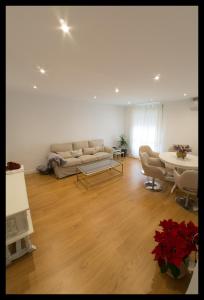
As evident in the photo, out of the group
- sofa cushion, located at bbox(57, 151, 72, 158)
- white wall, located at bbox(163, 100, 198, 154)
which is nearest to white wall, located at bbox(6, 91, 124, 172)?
sofa cushion, located at bbox(57, 151, 72, 158)

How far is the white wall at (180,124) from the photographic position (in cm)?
408

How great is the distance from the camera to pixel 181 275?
4.26ft

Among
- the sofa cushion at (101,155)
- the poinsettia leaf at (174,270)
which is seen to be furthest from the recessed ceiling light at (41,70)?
the poinsettia leaf at (174,270)

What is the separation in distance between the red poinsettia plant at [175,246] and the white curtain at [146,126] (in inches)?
160

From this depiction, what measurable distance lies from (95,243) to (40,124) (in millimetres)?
3619

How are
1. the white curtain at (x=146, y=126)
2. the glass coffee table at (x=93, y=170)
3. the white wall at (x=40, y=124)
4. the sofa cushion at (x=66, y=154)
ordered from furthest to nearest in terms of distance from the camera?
the white curtain at (x=146, y=126) < the sofa cushion at (x=66, y=154) < the white wall at (x=40, y=124) < the glass coffee table at (x=93, y=170)

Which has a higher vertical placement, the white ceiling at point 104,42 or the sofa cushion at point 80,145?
the white ceiling at point 104,42

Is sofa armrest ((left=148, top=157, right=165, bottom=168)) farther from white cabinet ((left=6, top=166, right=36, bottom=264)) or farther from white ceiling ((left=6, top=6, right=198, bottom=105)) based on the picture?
white cabinet ((left=6, top=166, right=36, bottom=264))

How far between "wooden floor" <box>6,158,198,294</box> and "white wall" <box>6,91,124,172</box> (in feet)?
5.09

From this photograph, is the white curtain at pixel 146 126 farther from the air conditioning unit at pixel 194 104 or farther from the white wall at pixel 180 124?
the air conditioning unit at pixel 194 104

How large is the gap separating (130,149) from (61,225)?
475 cm

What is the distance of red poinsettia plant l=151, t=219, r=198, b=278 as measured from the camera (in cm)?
118
